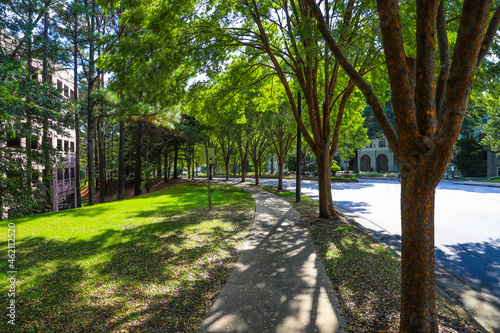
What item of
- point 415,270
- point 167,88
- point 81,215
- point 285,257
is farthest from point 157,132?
point 415,270

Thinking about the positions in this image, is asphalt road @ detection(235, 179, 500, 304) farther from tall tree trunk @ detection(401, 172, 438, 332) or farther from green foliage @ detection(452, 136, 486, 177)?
green foliage @ detection(452, 136, 486, 177)

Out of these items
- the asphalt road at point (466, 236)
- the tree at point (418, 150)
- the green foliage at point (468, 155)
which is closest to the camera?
the tree at point (418, 150)

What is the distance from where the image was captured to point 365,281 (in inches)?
177

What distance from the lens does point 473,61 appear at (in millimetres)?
2537

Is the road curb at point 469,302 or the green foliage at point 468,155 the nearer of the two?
the road curb at point 469,302

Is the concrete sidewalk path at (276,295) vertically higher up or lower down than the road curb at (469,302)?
higher up

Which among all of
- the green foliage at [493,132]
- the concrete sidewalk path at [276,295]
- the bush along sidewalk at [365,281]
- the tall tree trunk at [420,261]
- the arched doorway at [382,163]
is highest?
the green foliage at [493,132]

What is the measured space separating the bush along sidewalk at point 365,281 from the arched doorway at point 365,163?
62.6m

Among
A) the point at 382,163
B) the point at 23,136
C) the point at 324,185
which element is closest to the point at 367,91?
the point at 324,185

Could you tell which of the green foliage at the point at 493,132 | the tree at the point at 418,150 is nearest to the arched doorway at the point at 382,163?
the green foliage at the point at 493,132

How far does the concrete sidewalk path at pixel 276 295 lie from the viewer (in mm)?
3271

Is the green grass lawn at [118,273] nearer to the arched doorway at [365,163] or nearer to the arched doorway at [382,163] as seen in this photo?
the arched doorway at [382,163]

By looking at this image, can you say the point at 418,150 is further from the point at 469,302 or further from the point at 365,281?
the point at 469,302

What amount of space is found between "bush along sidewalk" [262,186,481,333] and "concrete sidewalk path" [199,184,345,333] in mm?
218
